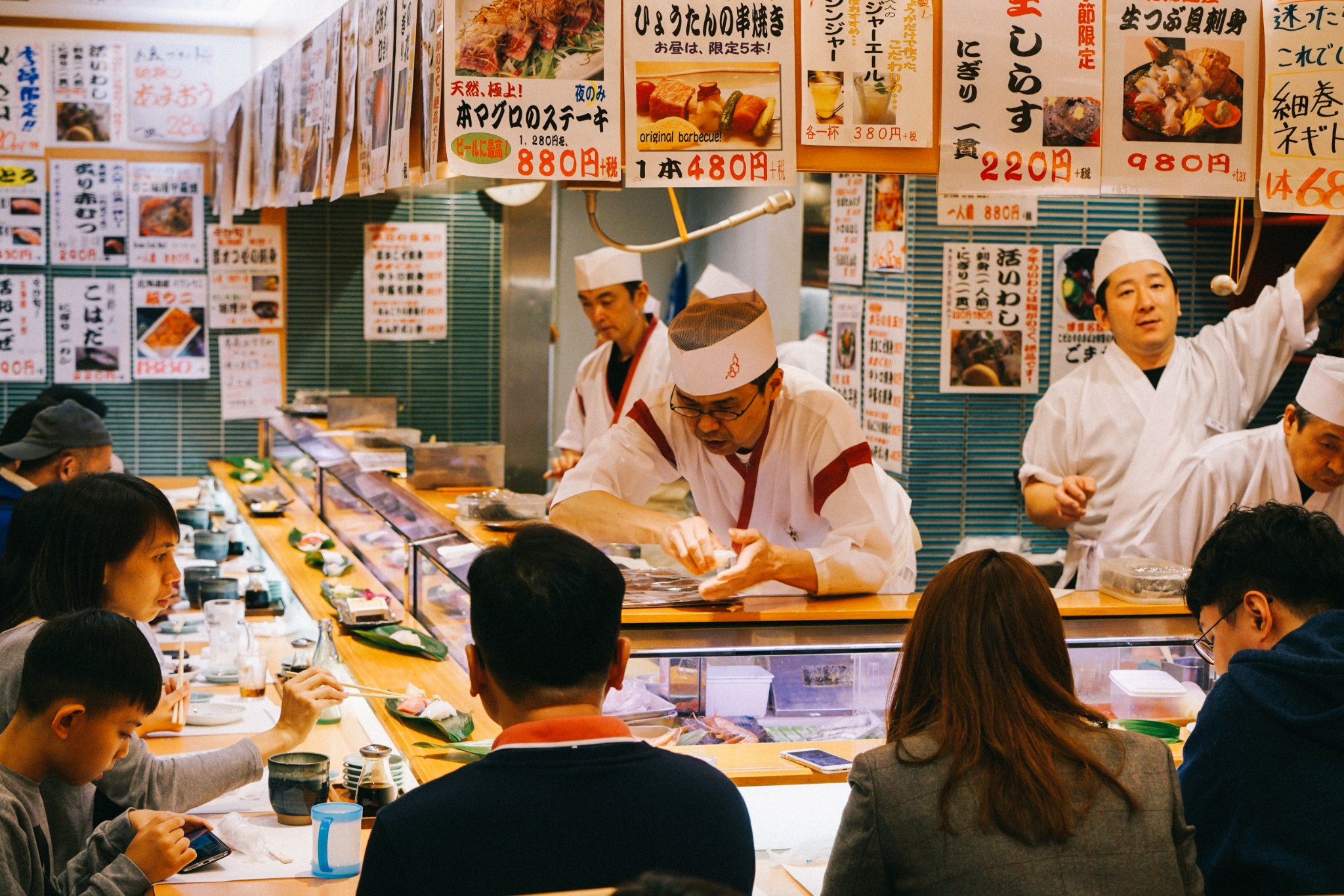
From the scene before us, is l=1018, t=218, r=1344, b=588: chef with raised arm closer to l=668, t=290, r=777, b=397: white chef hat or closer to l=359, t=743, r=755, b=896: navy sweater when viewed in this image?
l=668, t=290, r=777, b=397: white chef hat

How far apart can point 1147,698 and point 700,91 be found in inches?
64.7

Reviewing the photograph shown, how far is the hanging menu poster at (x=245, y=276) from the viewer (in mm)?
7719

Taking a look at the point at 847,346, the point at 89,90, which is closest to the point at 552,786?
the point at 847,346

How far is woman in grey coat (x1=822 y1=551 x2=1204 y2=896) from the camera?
1705mm

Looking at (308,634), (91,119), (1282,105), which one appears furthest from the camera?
(91,119)

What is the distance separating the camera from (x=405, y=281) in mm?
7895

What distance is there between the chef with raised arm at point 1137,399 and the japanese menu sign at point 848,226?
1137 millimetres

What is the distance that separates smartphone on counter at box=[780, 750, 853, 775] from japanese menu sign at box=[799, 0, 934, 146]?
1.23 meters

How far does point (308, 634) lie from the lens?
13.2 ft

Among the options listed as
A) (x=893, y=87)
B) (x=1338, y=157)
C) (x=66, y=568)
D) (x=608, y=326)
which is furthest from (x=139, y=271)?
(x=1338, y=157)

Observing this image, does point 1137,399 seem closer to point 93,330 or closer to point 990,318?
point 990,318

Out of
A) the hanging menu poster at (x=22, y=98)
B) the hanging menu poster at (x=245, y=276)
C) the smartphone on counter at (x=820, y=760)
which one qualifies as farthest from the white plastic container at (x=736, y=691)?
the hanging menu poster at (x=22, y=98)

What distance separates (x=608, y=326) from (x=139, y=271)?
12.3 ft

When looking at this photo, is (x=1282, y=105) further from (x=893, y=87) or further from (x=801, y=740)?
(x=801, y=740)
